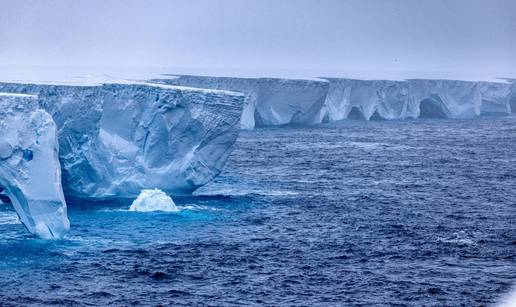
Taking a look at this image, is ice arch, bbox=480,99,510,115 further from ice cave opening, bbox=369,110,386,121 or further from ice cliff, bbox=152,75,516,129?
ice cave opening, bbox=369,110,386,121

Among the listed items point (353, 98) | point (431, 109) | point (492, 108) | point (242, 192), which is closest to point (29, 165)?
point (242, 192)

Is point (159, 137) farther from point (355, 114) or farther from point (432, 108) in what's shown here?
point (432, 108)

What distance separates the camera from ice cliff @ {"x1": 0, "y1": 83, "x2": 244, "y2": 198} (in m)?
15.6

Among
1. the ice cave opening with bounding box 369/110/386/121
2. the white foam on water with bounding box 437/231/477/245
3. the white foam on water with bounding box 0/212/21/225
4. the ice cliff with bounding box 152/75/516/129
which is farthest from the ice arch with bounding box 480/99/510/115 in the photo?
the white foam on water with bounding box 0/212/21/225

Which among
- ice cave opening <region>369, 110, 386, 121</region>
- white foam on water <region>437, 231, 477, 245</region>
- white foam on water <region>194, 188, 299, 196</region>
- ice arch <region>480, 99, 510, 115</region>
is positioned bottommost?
white foam on water <region>437, 231, 477, 245</region>

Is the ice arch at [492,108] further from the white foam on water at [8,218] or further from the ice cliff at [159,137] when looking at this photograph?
the white foam on water at [8,218]

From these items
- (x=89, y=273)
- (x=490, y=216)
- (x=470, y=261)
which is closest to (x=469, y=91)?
(x=490, y=216)

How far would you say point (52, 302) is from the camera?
32.8ft

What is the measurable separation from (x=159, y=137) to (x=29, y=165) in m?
4.03

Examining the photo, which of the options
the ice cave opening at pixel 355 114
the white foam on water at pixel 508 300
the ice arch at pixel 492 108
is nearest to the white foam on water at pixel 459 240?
the white foam on water at pixel 508 300

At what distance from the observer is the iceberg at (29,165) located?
39.7 ft

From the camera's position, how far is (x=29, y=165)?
12.2 meters

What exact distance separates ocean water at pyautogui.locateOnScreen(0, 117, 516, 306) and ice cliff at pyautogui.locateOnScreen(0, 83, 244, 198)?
45 centimetres

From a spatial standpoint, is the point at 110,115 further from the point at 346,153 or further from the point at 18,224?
the point at 346,153
